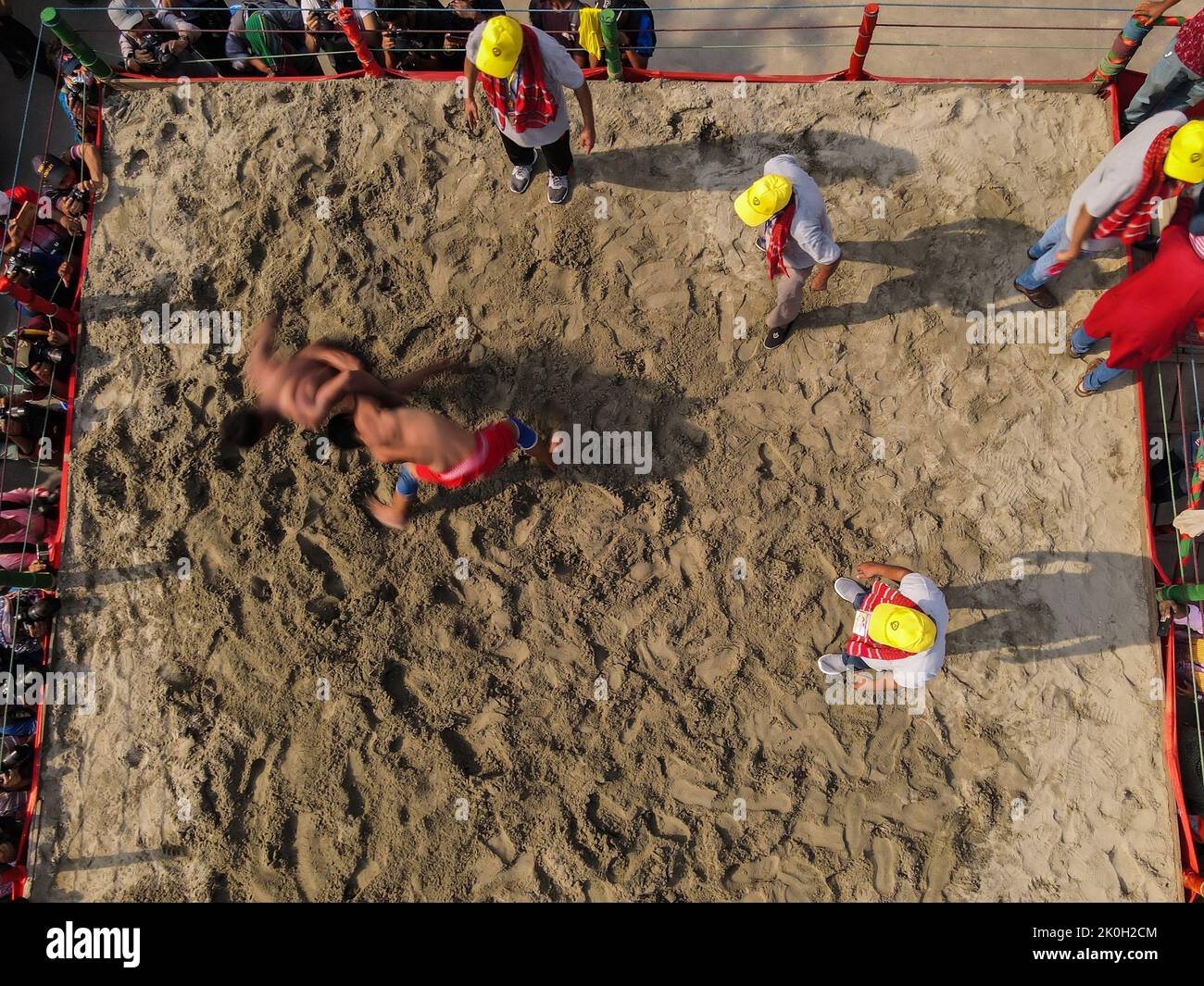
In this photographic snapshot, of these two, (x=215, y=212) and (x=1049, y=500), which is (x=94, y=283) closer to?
(x=215, y=212)

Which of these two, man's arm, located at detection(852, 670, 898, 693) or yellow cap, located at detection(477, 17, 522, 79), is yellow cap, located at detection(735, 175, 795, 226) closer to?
yellow cap, located at detection(477, 17, 522, 79)

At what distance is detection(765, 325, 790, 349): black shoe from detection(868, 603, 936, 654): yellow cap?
2070 mm

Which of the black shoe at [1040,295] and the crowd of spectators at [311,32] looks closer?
the black shoe at [1040,295]

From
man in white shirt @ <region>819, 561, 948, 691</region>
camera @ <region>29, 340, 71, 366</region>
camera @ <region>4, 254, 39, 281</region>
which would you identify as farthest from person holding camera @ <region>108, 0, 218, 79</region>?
man in white shirt @ <region>819, 561, 948, 691</region>

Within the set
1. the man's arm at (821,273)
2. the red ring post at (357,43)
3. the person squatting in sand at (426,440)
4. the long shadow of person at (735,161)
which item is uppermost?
the red ring post at (357,43)

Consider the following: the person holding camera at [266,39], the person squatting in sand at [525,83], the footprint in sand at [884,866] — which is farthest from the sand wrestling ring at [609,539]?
the person squatting in sand at [525,83]

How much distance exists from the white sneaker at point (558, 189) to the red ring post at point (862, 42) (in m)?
2.19

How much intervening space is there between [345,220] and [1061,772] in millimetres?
6083

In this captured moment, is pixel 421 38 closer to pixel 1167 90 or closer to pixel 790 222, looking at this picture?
pixel 790 222

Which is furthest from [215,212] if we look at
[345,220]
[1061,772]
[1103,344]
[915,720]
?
[1061,772]

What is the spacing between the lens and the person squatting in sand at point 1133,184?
344 centimetres

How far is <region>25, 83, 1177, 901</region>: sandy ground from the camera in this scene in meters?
4.38

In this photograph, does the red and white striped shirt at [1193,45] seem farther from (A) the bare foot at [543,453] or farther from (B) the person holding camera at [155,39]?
(B) the person holding camera at [155,39]

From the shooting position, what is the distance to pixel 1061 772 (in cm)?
441
